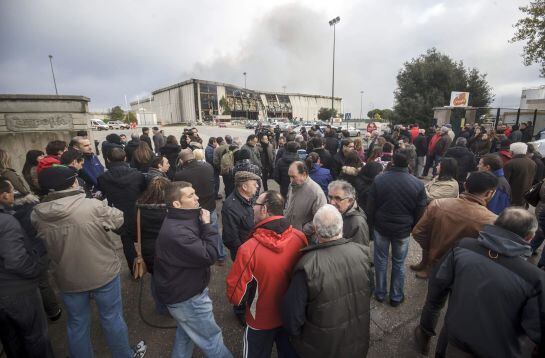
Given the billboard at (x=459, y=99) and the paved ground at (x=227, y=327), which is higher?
the billboard at (x=459, y=99)

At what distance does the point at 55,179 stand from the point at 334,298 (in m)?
2.38

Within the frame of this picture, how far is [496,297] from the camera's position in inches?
65.9

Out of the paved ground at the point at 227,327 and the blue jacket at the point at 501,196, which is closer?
the paved ground at the point at 227,327

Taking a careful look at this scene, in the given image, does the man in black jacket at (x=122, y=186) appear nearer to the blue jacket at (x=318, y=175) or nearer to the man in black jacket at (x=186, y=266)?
the man in black jacket at (x=186, y=266)

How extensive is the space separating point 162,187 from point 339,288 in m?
2.16

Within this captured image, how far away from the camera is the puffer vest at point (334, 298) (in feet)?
5.68

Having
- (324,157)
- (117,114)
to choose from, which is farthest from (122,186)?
(117,114)

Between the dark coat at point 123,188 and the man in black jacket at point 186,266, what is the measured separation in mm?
1731

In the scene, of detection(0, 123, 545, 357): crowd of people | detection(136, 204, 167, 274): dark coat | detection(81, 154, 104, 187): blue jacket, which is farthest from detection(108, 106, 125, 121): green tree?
detection(136, 204, 167, 274): dark coat

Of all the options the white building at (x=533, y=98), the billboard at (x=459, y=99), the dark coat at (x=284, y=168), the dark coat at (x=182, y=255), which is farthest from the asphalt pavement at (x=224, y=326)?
the white building at (x=533, y=98)

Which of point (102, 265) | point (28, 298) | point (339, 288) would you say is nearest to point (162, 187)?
point (102, 265)

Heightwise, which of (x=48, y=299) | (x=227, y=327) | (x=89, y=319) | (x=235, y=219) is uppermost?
(x=235, y=219)

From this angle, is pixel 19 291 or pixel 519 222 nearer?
pixel 519 222

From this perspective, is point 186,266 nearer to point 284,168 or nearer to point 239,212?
point 239,212
